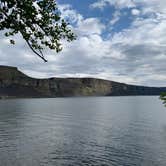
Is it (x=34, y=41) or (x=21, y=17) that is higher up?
(x=21, y=17)

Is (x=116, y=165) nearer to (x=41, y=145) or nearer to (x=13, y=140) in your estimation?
(x=41, y=145)

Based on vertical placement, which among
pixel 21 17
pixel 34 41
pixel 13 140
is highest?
pixel 21 17

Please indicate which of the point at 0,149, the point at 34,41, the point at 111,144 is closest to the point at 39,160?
the point at 0,149

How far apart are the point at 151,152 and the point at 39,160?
1854 centimetres

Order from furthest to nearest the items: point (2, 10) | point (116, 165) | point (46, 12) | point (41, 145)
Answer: point (41, 145) < point (116, 165) < point (46, 12) < point (2, 10)

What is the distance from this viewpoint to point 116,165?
1496 inches

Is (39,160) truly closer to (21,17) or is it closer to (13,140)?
(13,140)

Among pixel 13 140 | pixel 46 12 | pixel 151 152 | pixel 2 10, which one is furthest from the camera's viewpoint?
pixel 13 140

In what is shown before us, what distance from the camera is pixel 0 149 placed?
48.6m

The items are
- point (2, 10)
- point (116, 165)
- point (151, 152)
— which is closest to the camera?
point (2, 10)

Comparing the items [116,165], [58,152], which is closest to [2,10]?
[116,165]

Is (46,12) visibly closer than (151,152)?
Yes

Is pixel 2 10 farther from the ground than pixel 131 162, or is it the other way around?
pixel 2 10

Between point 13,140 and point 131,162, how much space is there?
2903 centimetres
